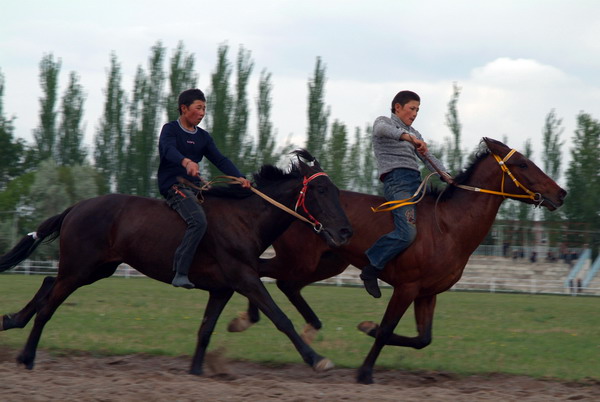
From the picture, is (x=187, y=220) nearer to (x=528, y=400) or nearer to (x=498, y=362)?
(x=528, y=400)

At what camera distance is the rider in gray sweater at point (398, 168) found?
7.84 meters

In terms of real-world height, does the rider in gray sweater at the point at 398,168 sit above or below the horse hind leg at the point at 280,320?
above

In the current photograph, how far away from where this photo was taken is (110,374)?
24.8 ft

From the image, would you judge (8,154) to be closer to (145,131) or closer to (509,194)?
(145,131)

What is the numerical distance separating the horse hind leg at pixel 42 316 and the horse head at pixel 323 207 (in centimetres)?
262

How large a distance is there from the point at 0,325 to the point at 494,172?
19.0ft

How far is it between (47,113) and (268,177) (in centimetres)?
4444

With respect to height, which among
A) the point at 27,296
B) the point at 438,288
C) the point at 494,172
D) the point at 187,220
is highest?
the point at 494,172

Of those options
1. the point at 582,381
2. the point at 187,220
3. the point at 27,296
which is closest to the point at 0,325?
the point at 187,220

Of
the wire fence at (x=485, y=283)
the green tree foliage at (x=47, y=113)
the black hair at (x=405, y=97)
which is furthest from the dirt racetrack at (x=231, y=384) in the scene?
the green tree foliage at (x=47, y=113)

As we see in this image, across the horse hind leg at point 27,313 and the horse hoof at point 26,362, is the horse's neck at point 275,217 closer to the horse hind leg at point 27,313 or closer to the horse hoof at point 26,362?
the horse hind leg at point 27,313

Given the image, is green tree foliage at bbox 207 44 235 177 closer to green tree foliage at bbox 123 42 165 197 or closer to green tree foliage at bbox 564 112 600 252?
green tree foliage at bbox 123 42 165 197

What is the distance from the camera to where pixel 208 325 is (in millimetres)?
8039

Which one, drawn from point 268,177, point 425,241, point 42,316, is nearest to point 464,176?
point 425,241
